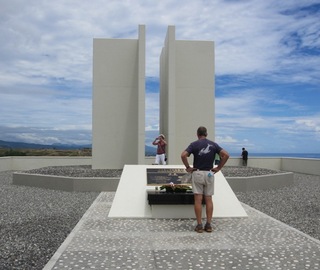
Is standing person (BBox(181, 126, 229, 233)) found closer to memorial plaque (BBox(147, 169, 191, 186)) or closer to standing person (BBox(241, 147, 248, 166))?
memorial plaque (BBox(147, 169, 191, 186))

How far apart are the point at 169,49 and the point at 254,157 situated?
10594 millimetres

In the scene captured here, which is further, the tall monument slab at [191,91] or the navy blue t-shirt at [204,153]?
the tall monument slab at [191,91]

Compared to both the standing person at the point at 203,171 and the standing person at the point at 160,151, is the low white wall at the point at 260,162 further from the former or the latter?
the standing person at the point at 203,171

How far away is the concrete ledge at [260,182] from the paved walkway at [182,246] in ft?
17.6

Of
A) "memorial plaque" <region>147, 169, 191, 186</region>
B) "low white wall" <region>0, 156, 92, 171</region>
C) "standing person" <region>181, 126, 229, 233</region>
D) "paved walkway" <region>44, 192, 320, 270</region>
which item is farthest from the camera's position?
"low white wall" <region>0, 156, 92, 171</region>

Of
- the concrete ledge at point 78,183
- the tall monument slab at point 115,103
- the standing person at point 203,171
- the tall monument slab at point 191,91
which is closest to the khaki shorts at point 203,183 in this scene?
the standing person at point 203,171

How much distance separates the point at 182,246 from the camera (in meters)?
5.29

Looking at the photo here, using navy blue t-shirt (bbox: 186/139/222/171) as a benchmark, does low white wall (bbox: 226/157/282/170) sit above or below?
below

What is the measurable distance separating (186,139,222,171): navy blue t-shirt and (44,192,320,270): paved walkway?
3.70 feet

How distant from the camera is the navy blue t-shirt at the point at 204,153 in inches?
254

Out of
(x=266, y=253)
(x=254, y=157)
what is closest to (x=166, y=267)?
(x=266, y=253)

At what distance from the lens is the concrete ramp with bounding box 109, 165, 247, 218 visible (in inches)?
295

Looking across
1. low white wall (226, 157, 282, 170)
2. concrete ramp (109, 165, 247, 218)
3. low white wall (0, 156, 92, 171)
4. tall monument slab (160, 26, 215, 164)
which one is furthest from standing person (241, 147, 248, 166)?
concrete ramp (109, 165, 247, 218)

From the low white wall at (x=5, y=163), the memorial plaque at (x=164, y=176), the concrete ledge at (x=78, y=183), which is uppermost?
the memorial plaque at (x=164, y=176)
